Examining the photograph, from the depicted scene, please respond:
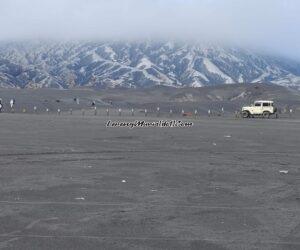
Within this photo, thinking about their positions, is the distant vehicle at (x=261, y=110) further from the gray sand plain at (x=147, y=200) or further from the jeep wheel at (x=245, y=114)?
the gray sand plain at (x=147, y=200)

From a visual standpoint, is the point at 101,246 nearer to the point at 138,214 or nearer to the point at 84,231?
the point at 84,231

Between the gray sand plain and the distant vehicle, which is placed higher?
the gray sand plain

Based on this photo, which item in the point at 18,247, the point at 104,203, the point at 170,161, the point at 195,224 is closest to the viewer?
the point at 18,247

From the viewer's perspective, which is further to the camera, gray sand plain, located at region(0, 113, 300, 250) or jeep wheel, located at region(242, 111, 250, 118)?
jeep wheel, located at region(242, 111, 250, 118)

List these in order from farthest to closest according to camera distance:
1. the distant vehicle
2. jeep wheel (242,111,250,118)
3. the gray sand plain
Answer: the distant vehicle → jeep wheel (242,111,250,118) → the gray sand plain

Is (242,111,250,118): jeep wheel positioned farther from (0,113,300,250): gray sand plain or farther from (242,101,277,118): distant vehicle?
(0,113,300,250): gray sand plain

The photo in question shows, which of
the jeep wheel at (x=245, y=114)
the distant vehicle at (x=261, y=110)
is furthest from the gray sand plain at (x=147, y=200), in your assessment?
the distant vehicle at (x=261, y=110)

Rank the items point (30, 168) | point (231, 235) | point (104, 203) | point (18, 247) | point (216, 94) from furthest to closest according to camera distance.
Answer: point (216, 94) → point (30, 168) → point (104, 203) → point (231, 235) → point (18, 247)

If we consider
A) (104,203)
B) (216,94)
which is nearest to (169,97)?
Answer: (216,94)

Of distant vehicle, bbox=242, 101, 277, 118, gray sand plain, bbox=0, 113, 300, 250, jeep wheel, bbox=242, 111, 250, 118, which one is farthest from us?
distant vehicle, bbox=242, 101, 277, 118

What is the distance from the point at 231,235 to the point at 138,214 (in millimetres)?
1931

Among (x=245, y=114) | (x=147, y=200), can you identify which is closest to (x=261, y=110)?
(x=245, y=114)

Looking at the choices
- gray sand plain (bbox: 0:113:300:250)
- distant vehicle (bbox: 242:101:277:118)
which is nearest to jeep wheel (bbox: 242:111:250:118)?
distant vehicle (bbox: 242:101:277:118)

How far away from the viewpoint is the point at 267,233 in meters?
8.55
